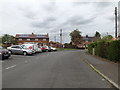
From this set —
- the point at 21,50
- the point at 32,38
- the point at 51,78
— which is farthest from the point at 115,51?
the point at 32,38

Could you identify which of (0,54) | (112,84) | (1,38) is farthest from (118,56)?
(1,38)

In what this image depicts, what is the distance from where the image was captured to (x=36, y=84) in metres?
5.89

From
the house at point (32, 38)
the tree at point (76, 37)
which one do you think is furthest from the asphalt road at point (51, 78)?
the house at point (32, 38)

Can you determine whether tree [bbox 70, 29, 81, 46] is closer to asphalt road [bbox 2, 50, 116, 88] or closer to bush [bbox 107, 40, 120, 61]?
bush [bbox 107, 40, 120, 61]

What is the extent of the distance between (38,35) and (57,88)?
264ft

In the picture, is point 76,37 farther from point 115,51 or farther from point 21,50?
point 115,51

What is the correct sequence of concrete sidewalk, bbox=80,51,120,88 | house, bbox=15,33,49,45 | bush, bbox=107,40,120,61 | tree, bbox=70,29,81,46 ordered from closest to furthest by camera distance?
1. concrete sidewalk, bbox=80,51,120,88
2. bush, bbox=107,40,120,61
3. tree, bbox=70,29,81,46
4. house, bbox=15,33,49,45

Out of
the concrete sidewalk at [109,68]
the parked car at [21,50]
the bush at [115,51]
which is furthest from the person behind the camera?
the parked car at [21,50]

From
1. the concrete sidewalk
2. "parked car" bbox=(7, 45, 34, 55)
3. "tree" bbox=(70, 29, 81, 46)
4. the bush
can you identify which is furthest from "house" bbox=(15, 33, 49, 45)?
the concrete sidewalk

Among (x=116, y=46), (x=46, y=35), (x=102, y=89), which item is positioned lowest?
(x=102, y=89)

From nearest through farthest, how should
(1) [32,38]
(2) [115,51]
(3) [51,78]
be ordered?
(3) [51,78] < (2) [115,51] < (1) [32,38]

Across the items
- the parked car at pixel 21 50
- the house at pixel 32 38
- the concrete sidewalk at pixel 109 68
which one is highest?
the house at pixel 32 38

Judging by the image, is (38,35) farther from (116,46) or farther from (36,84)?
(36,84)

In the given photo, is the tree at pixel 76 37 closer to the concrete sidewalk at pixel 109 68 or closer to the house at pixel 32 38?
the house at pixel 32 38
